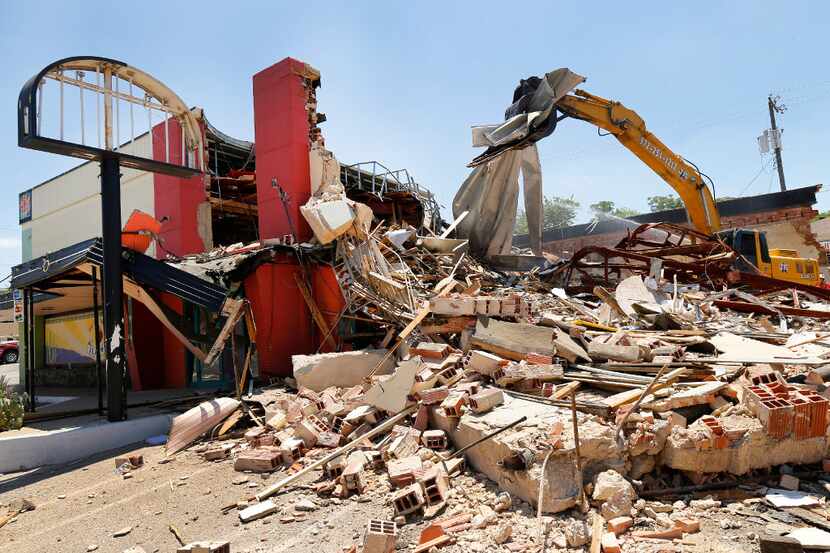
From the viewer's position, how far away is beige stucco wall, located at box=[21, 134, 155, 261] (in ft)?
57.1

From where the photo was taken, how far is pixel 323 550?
3834 millimetres

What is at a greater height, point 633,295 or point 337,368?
point 633,295

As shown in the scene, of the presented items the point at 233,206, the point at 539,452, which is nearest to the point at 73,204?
the point at 233,206

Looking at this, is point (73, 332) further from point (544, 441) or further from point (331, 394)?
point (544, 441)

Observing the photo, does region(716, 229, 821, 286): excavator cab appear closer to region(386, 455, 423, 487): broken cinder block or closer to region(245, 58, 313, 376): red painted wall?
region(245, 58, 313, 376): red painted wall

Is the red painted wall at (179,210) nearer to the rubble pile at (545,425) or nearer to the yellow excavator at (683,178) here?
the rubble pile at (545,425)

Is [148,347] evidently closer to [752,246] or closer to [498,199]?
[498,199]

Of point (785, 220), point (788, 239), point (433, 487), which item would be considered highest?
point (785, 220)

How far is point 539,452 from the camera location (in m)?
4.02

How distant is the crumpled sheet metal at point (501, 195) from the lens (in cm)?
1212

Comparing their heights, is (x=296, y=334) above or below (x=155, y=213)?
below

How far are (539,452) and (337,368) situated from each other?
4388 millimetres

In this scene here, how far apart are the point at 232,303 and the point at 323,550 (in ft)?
16.1

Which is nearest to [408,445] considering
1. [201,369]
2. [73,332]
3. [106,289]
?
[106,289]
